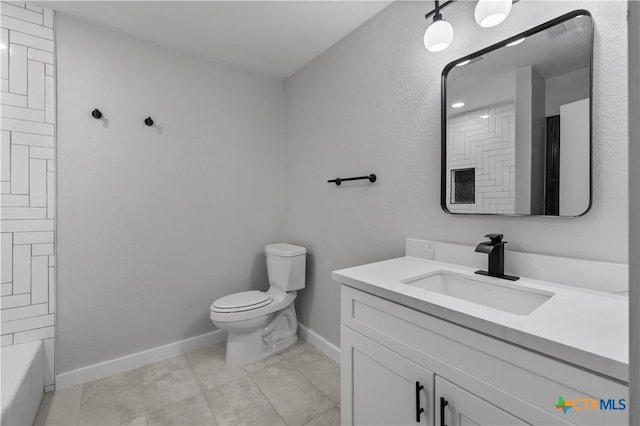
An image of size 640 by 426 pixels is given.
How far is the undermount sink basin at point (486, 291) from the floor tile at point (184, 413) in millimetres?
1309

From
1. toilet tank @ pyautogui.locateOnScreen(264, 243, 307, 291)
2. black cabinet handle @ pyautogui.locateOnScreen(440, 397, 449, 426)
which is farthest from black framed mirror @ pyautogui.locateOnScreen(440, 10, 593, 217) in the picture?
toilet tank @ pyautogui.locateOnScreen(264, 243, 307, 291)

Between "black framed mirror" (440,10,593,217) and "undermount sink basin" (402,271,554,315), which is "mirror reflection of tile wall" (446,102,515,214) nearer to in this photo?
"black framed mirror" (440,10,593,217)

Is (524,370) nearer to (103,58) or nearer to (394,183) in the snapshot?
(394,183)

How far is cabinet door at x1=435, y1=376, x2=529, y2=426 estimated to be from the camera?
78cm

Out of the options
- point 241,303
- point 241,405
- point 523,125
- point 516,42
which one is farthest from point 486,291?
point 241,303

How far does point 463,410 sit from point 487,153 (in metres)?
1.00

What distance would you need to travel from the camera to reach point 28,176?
5.71 ft

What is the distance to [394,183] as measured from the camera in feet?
5.73

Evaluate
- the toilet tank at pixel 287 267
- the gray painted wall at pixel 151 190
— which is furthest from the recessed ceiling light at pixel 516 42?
the gray painted wall at pixel 151 190

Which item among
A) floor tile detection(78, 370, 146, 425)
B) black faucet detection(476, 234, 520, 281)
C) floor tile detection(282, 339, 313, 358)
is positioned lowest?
floor tile detection(78, 370, 146, 425)

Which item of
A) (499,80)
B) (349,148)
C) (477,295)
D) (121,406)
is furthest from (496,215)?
(121,406)

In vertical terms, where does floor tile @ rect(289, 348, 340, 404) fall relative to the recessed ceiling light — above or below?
below
